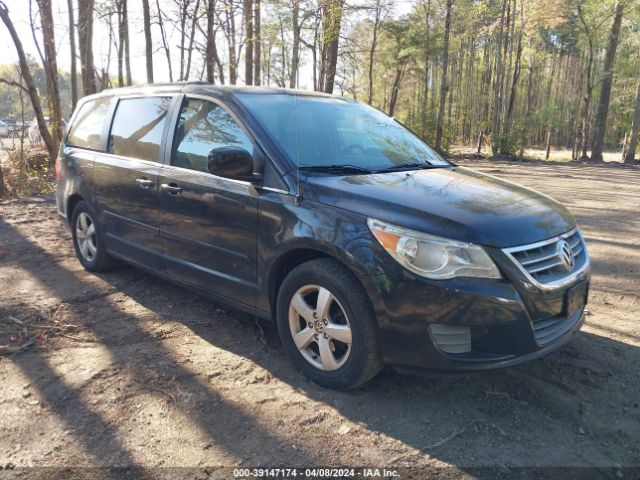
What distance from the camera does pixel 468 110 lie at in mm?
51281

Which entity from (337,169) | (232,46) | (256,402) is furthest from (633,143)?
(256,402)

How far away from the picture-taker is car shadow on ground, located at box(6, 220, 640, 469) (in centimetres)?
253

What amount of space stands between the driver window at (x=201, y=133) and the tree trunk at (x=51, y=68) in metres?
10.3

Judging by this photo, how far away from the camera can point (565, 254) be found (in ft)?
9.78

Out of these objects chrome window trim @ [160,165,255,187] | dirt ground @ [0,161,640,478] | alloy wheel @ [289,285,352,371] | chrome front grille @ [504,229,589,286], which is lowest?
dirt ground @ [0,161,640,478]

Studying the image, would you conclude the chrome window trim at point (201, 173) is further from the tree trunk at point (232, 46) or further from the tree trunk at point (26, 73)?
the tree trunk at point (232, 46)

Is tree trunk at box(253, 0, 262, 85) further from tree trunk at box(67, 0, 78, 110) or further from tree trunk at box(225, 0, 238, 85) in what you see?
tree trunk at box(67, 0, 78, 110)

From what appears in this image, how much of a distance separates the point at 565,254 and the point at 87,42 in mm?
15831

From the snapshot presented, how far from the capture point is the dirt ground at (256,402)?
251 cm

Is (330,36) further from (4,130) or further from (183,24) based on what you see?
(4,130)

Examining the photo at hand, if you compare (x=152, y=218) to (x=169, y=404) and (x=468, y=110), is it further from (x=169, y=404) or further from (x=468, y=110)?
(x=468, y=110)

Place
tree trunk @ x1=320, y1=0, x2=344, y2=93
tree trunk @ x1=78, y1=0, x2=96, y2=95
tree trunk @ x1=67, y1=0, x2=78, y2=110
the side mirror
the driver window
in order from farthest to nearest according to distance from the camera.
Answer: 1. tree trunk @ x1=67, y1=0, x2=78, y2=110
2. tree trunk @ x1=320, y1=0, x2=344, y2=93
3. tree trunk @ x1=78, y1=0, x2=96, y2=95
4. the driver window
5. the side mirror

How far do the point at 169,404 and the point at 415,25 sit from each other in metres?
31.6

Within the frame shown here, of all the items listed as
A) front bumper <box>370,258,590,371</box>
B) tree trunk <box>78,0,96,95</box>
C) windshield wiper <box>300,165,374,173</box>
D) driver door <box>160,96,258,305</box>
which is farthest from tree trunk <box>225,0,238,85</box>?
front bumper <box>370,258,590,371</box>
